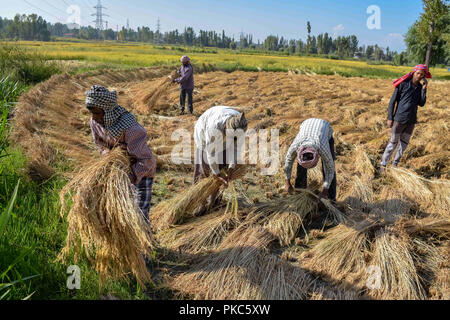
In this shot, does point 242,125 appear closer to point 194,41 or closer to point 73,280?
point 73,280

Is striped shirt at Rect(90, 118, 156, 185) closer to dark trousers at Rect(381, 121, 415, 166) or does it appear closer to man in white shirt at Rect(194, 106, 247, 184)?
A: man in white shirt at Rect(194, 106, 247, 184)

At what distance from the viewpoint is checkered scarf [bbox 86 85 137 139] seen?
2.02 meters

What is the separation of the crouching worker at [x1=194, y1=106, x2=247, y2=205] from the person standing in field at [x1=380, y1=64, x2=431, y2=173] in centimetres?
242

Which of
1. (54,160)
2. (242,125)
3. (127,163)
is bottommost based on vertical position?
(54,160)

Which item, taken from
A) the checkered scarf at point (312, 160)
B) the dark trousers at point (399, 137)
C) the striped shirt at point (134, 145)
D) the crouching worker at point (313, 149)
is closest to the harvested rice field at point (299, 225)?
the dark trousers at point (399, 137)

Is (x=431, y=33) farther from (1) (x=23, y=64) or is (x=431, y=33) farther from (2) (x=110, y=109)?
(2) (x=110, y=109)

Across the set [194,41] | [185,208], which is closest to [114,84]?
[185,208]

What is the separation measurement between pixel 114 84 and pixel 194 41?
8363 cm

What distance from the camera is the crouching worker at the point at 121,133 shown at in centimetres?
204

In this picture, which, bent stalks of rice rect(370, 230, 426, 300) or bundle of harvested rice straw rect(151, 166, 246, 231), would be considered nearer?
bent stalks of rice rect(370, 230, 426, 300)

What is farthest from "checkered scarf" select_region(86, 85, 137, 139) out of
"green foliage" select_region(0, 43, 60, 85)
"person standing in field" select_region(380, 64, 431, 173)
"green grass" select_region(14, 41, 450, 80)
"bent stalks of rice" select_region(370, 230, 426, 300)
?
"green grass" select_region(14, 41, 450, 80)

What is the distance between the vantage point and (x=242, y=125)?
256cm

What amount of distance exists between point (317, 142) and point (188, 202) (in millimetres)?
1308

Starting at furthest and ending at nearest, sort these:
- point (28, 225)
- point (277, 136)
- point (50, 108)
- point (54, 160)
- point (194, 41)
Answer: point (194, 41) → point (50, 108) → point (277, 136) → point (54, 160) → point (28, 225)
